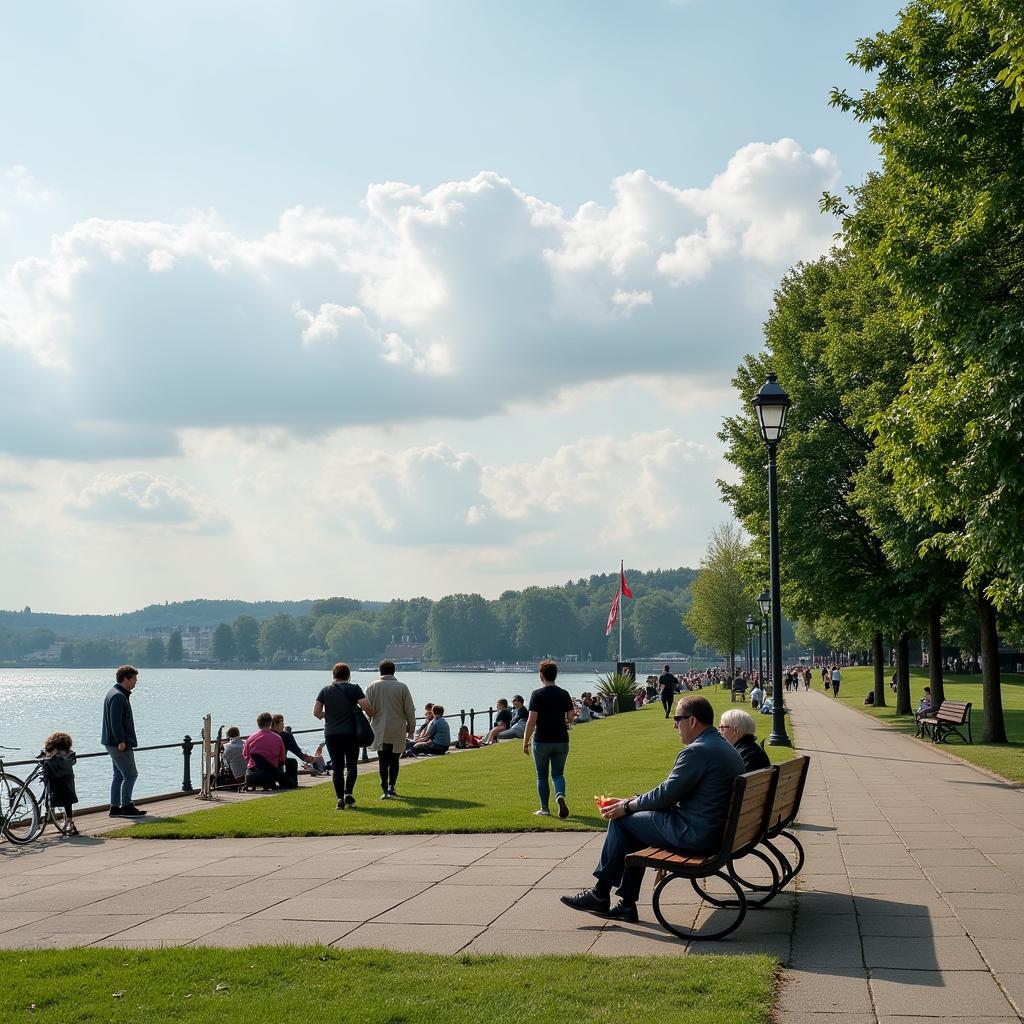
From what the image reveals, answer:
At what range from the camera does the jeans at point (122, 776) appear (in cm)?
1466

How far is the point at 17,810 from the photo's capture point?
42.5ft

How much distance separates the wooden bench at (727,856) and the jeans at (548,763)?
5001mm

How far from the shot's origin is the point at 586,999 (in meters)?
5.68

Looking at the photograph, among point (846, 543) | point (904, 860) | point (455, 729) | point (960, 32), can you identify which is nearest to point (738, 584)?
point (455, 729)

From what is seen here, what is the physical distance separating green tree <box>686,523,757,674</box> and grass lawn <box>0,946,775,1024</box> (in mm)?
78273

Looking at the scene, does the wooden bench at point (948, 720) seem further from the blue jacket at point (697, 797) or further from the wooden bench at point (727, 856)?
the blue jacket at point (697, 797)

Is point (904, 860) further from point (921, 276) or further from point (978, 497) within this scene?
point (921, 276)

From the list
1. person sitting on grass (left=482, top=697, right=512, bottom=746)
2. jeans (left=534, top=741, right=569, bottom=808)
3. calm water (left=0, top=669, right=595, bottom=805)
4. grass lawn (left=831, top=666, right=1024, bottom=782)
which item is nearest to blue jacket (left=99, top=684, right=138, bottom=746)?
jeans (left=534, top=741, right=569, bottom=808)

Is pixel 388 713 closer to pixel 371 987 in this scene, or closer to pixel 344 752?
pixel 344 752

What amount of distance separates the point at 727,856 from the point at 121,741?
9.67 m

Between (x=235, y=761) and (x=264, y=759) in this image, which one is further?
(x=235, y=761)

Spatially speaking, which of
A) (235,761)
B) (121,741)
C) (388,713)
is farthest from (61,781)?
(235,761)

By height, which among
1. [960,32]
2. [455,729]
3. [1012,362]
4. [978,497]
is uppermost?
[960,32]

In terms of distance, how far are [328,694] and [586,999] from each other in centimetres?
978
